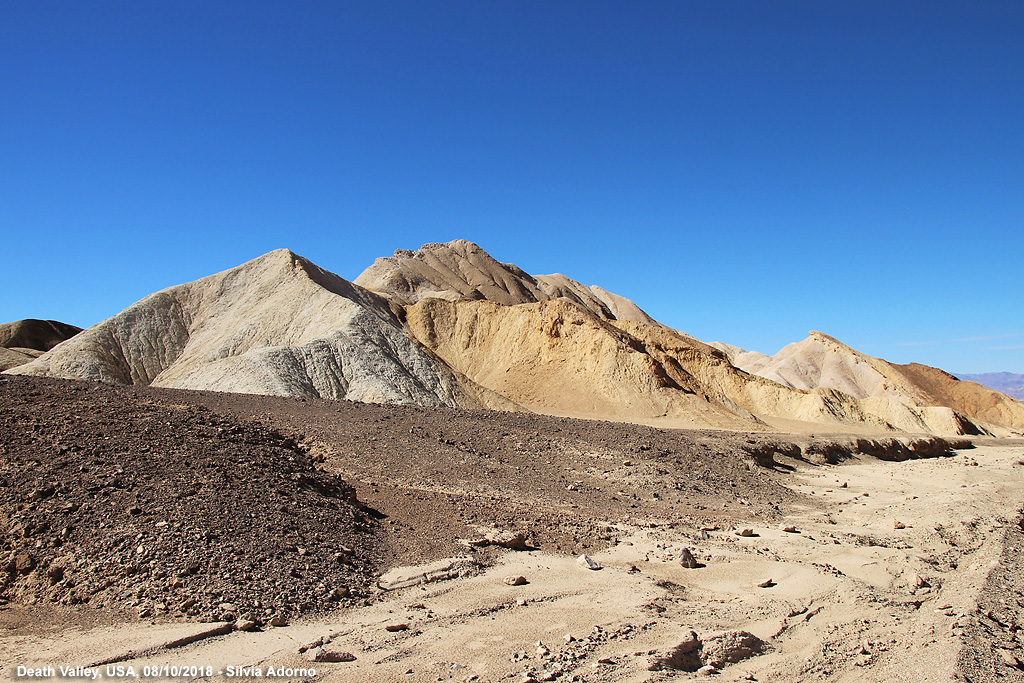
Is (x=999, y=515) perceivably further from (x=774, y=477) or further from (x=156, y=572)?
(x=156, y=572)

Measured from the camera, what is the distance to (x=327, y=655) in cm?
492

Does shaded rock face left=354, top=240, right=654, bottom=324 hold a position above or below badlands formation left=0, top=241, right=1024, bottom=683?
above

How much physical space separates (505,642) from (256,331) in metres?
32.9

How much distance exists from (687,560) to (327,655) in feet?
15.3

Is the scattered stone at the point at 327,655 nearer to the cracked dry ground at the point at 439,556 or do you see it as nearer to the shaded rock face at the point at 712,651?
the cracked dry ground at the point at 439,556

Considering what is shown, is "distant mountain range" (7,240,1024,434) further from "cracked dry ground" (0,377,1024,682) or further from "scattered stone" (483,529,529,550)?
"scattered stone" (483,529,529,550)

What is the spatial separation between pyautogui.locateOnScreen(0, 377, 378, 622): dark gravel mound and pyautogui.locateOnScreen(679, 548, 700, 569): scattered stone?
384cm

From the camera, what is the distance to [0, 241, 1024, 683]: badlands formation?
5180 millimetres

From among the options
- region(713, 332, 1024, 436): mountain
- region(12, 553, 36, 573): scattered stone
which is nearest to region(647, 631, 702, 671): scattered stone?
region(12, 553, 36, 573): scattered stone

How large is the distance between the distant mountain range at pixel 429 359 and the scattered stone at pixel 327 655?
2329cm

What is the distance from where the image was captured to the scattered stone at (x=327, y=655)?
490 cm

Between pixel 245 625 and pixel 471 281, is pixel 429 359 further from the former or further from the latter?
pixel 471 281

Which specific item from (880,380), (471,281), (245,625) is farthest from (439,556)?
(471,281)

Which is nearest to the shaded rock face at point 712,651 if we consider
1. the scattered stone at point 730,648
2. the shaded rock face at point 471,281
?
the scattered stone at point 730,648
